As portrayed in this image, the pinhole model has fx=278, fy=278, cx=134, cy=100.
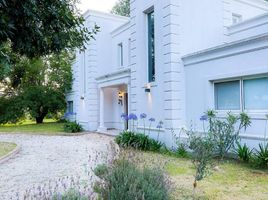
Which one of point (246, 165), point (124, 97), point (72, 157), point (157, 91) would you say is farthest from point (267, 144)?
point (124, 97)

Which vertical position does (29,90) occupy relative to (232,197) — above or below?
above

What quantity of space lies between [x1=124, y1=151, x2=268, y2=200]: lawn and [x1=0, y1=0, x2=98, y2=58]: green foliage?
241 cm

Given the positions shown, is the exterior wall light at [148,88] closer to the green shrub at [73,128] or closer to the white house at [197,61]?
the white house at [197,61]

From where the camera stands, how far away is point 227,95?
30.6ft

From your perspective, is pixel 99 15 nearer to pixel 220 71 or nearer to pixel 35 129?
pixel 35 129

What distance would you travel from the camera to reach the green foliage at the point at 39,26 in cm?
239

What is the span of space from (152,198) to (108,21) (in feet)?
58.2

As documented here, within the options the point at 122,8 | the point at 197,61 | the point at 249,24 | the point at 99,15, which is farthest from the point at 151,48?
the point at 122,8

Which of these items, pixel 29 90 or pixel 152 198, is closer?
pixel 152 198

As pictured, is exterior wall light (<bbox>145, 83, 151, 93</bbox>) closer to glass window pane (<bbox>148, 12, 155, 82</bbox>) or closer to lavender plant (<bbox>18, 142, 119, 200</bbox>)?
glass window pane (<bbox>148, 12, 155, 82</bbox>)

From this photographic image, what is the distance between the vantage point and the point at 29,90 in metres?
25.4

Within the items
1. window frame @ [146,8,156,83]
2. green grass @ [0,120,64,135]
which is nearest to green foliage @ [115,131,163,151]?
window frame @ [146,8,156,83]

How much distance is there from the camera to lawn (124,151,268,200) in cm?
511

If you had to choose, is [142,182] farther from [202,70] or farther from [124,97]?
[124,97]
